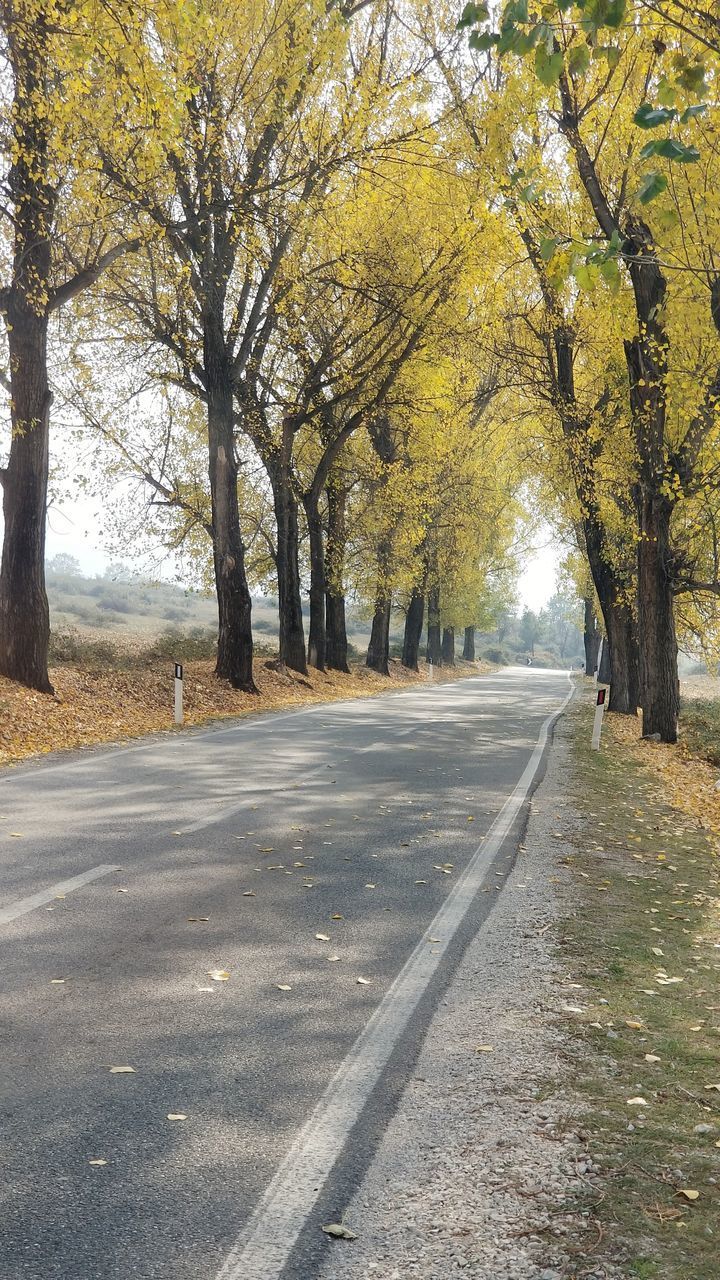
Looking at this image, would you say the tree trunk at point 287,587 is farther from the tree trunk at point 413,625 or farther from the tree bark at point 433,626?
the tree bark at point 433,626

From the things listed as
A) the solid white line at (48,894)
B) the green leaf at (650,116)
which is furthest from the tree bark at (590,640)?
the green leaf at (650,116)

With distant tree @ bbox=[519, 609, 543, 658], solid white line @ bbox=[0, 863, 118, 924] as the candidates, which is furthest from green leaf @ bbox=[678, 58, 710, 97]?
distant tree @ bbox=[519, 609, 543, 658]

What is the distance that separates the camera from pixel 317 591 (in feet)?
106

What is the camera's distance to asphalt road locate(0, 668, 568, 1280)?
3.05 m

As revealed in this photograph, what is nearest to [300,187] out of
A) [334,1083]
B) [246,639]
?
[246,639]

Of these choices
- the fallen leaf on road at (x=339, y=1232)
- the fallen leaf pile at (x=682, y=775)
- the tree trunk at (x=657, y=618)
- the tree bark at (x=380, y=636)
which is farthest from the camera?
the tree bark at (x=380, y=636)

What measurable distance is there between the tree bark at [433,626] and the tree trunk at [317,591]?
15.7 metres

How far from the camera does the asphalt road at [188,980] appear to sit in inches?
120

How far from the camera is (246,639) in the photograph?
2186cm

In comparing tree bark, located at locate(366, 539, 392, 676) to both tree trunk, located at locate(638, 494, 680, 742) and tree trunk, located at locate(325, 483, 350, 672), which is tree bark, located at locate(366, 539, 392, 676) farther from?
tree trunk, located at locate(638, 494, 680, 742)

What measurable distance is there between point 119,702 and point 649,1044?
45.2 feet

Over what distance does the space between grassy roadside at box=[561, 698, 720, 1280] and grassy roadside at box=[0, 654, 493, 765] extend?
7.08 m

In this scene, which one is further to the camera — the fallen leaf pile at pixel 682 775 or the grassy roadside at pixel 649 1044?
the fallen leaf pile at pixel 682 775

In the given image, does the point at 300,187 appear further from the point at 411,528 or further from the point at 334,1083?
the point at 334,1083
